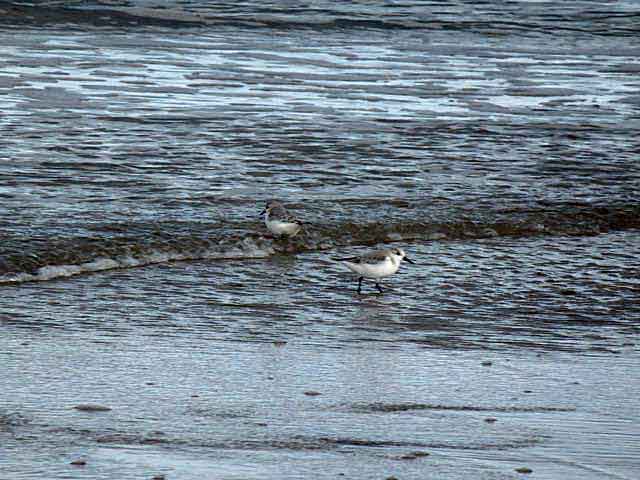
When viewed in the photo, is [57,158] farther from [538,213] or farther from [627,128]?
[627,128]

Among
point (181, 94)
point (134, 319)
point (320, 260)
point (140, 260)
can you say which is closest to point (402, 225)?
point (320, 260)

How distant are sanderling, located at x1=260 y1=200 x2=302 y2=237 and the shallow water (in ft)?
0.57

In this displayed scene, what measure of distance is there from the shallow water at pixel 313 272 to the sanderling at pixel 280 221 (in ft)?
0.57

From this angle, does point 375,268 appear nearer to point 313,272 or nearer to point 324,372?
point 313,272

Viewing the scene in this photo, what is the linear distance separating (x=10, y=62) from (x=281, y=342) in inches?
538

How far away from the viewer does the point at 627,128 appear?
16125 mm

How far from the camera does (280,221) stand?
9812 mm

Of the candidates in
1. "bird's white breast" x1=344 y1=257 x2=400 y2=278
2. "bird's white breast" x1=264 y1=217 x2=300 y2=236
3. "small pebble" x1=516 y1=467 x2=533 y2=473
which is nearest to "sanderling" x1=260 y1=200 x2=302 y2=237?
"bird's white breast" x1=264 y1=217 x2=300 y2=236

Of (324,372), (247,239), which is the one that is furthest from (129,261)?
(324,372)

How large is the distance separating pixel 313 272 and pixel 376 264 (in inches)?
33.0

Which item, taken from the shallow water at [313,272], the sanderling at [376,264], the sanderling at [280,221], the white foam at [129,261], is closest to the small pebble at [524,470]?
the shallow water at [313,272]

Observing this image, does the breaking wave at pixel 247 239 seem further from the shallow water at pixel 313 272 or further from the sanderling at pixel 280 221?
the sanderling at pixel 280 221

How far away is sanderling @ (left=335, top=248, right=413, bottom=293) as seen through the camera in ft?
28.2

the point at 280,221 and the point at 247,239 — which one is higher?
the point at 280,221
